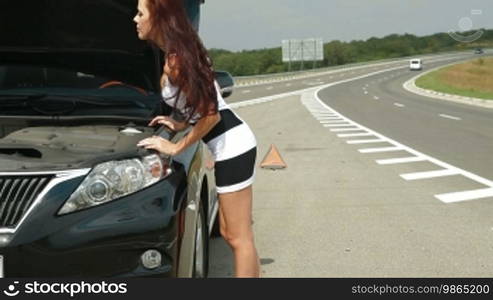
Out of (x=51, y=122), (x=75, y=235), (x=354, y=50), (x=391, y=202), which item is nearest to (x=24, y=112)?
(x=51, y=122)

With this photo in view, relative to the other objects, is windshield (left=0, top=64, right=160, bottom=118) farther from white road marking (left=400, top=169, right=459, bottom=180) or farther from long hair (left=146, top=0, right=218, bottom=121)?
white road marking (left=400, top=169, right=459, bottom=180)

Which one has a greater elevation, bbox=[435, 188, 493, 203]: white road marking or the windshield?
the windshield

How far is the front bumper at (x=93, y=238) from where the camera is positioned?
257 cm

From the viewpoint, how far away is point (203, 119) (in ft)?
9.30

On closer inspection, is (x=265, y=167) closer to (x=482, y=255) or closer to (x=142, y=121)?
(x=482, y=255)

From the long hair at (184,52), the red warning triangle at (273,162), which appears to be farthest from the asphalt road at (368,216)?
the long hair at (184,52)

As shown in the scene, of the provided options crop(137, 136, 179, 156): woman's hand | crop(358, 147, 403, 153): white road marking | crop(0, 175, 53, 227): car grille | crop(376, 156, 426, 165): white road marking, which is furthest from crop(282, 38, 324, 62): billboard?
crop(0, 175, 53, 227): car grille

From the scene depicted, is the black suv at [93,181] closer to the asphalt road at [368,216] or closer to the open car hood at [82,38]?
the open car hood at [82,38]

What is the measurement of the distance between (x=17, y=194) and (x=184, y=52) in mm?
960

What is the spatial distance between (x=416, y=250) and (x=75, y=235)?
3.36 meters

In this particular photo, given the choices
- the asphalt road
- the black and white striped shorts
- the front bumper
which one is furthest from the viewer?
the asphalt road

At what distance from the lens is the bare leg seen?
10.1 feet

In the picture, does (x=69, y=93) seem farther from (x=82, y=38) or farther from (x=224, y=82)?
(x=224, y=82)

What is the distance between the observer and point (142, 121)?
→ 12.1 ft
